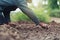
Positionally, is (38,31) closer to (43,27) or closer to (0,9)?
(43,27)

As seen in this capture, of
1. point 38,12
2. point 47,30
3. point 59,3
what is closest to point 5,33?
point 47,30

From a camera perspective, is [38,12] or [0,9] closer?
[0,9]

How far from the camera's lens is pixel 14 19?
793 cm

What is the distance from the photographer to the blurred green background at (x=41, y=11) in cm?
819

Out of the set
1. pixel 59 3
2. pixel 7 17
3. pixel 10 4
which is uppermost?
pixel 10 4

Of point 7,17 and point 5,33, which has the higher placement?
point 5,33

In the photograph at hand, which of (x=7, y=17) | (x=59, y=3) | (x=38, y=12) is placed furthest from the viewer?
(x=59, y=3)

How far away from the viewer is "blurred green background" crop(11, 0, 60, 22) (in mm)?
8188

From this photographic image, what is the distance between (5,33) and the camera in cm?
229

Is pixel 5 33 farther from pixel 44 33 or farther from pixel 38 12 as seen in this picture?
pixel 38 12

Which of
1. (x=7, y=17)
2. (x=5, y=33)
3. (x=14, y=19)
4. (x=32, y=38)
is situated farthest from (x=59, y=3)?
(x=5, y=33)

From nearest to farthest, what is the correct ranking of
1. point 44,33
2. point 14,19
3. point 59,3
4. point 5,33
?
1. point 5,33
2. point 44,33
3. point 14,19
4. point 59,3

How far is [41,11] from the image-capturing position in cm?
888

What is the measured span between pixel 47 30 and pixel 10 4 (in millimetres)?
833
